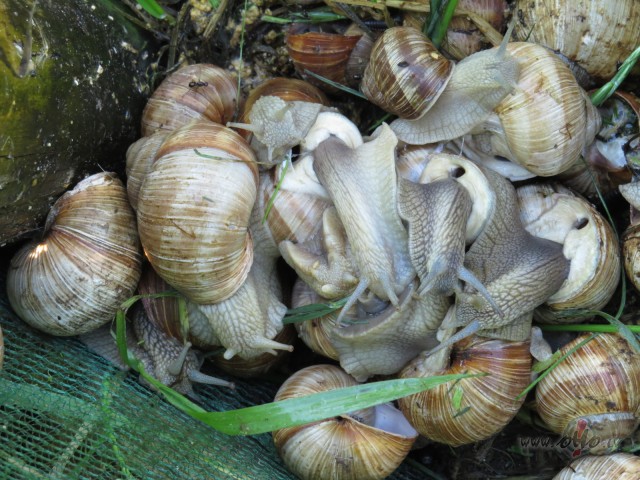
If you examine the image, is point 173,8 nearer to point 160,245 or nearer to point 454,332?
point 160,245

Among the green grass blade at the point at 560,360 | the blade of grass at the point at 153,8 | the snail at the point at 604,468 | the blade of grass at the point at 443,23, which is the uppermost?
the blade of grass at the point at 153,8

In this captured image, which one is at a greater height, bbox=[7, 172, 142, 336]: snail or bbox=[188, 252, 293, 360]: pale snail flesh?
bbox=[7, 172, 142, 336]: snail

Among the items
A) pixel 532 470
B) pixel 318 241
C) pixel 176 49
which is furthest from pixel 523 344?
pixel 176 49

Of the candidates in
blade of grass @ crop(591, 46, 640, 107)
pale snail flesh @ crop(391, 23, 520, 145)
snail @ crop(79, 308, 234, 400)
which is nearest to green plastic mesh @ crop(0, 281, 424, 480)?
snail @ crop(79, 308, 234, 400)

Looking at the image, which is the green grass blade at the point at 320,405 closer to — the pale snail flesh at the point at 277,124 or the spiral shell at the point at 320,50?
the pale snail flesh at the point at 277,124

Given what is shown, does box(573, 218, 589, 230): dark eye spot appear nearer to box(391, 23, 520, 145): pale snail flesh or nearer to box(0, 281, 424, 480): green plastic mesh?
box(391, 23, 520, 145): pale snail flesh

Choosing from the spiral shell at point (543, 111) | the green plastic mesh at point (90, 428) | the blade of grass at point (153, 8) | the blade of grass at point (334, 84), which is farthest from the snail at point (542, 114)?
the green plastic mesh at point (90, 428)

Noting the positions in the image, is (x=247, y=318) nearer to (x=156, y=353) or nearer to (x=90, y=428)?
(x=156, y=353)
